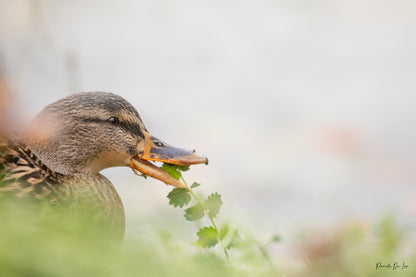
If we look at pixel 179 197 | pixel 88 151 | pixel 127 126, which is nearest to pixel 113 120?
pixel 127 126

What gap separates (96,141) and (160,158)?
0.29 meters

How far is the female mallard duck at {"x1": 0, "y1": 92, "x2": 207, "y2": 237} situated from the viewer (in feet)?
6.99

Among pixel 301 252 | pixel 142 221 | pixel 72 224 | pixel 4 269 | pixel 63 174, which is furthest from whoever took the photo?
pixel 63 174

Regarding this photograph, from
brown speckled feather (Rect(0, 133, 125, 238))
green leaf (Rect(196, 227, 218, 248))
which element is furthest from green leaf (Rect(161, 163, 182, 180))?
green leaf (Rect(196, 227, 218, 248))

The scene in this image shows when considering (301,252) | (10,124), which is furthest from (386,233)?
(10,124)

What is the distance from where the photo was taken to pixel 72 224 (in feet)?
2.51

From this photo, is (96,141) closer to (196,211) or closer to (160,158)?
(160,158)

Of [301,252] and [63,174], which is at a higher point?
[63,174]

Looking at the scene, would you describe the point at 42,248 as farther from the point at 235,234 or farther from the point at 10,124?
the point at 235,234

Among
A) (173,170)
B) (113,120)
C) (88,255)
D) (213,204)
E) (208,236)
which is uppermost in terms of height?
(113,120)

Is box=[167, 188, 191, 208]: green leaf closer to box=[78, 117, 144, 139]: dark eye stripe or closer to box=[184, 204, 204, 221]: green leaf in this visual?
box=[184, 204, 204, 221]: green leaf

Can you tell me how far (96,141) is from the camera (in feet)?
8.18

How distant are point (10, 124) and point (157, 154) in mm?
1307

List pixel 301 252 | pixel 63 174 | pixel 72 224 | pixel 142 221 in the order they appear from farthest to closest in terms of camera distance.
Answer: pixel 63 174
pixel 301 252
pixel 142 221
pixel 72 224
